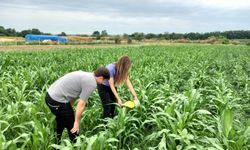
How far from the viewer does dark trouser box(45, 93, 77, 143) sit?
15.9 feet

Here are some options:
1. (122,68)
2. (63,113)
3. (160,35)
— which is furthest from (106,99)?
(160,35)

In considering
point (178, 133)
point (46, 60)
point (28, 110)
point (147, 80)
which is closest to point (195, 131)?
A: point (178, 133)

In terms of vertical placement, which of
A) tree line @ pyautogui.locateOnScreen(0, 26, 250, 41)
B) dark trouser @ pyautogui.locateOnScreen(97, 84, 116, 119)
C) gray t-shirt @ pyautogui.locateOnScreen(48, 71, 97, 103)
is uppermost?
gray t-shirt @ pyautogui.locateOnScreen(48, 71, 97, 103)

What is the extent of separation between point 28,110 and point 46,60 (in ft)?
37.6

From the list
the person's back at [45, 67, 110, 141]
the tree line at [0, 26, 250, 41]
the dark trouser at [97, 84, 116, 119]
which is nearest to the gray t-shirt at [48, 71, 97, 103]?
the person's back at [45, 67, 110, 141]

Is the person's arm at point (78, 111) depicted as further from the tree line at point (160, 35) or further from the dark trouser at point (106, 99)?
the tree line at point (160, 35)

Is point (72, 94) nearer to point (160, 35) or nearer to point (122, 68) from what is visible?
point (122, 68)

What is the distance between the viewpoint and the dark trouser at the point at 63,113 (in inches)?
191

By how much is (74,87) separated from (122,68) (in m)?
1.09

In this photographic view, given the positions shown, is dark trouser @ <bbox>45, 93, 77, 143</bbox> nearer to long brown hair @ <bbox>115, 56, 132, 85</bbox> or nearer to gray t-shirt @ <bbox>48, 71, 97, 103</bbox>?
gray t-shirt @ <bbox>48, 71, 97, 103</bbox>

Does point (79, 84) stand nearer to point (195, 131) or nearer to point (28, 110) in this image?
point (28, 110)

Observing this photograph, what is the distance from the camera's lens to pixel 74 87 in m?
4.78

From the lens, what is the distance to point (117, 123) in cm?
497

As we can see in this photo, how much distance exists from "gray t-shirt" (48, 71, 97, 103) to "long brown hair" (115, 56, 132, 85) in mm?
903
